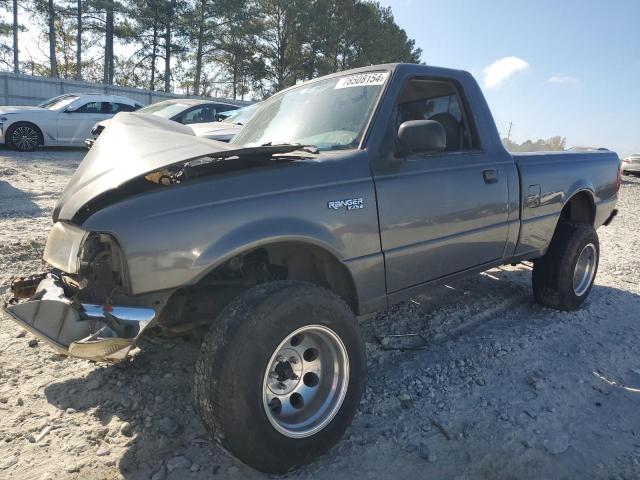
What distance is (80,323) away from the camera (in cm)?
230

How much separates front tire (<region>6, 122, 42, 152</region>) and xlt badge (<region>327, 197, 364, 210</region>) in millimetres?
12989

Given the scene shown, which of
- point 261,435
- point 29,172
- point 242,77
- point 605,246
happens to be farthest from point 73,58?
point 261,435

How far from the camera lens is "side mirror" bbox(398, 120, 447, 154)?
2855 mm

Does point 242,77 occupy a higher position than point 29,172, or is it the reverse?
point 242,77

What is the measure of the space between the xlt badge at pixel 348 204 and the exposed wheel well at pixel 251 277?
0.78 feet

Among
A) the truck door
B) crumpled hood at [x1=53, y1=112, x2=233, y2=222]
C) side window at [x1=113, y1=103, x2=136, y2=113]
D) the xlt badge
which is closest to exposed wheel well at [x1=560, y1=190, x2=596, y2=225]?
the truck door

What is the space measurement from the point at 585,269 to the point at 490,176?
183cm

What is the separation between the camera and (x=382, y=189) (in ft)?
9.34

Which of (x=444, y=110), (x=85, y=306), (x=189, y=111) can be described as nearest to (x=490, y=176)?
(x=444, y=110)

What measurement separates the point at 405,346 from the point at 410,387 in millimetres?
600

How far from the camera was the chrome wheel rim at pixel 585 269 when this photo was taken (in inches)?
181

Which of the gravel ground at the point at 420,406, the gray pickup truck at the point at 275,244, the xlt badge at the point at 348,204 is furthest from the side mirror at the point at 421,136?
the gravel ground at the point at 420,406

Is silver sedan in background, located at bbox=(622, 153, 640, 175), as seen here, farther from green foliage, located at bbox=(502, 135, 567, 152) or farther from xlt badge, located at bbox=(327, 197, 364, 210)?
xlt badge, located at bbox=(327, 197, 364, 210)

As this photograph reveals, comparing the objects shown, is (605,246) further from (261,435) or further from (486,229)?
(261,435)
